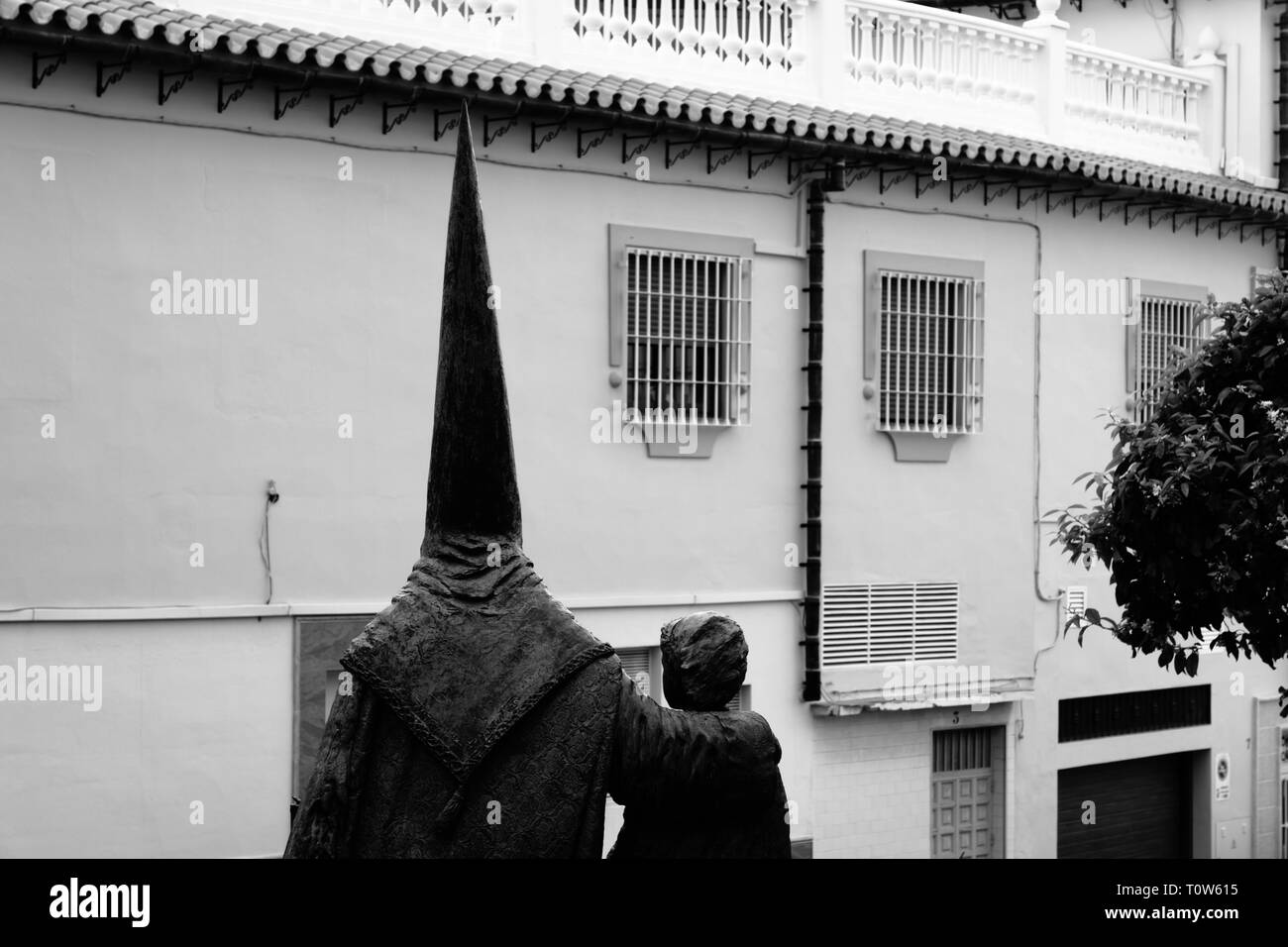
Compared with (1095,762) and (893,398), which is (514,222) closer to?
(893,398)

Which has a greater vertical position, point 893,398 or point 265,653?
point 893,398

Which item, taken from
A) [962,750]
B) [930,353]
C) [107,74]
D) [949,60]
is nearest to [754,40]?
[949,60]

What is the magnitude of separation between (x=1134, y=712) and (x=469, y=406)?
51.9 ft

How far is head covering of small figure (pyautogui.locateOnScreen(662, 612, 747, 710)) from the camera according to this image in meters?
Result: 4.95

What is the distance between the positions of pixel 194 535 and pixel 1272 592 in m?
7.36

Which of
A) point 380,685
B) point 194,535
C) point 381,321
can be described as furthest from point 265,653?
point 380,685

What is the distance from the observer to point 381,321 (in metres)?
14.0

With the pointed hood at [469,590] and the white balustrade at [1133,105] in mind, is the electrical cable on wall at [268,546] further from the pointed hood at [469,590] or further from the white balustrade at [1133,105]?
the white balustrade at [1133,105]

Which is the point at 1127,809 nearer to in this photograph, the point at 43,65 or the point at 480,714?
the point at 43,65

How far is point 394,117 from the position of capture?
46.0 ft

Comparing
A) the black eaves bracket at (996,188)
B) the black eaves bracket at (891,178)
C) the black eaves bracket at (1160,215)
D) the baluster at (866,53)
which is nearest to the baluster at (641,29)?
the baluster at (866,53)

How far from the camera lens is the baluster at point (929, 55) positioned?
17688 millimetres

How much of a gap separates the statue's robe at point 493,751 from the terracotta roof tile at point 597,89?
8.40m

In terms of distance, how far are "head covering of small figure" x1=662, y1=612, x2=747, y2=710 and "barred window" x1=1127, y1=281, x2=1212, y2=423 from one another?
14.7 metres
